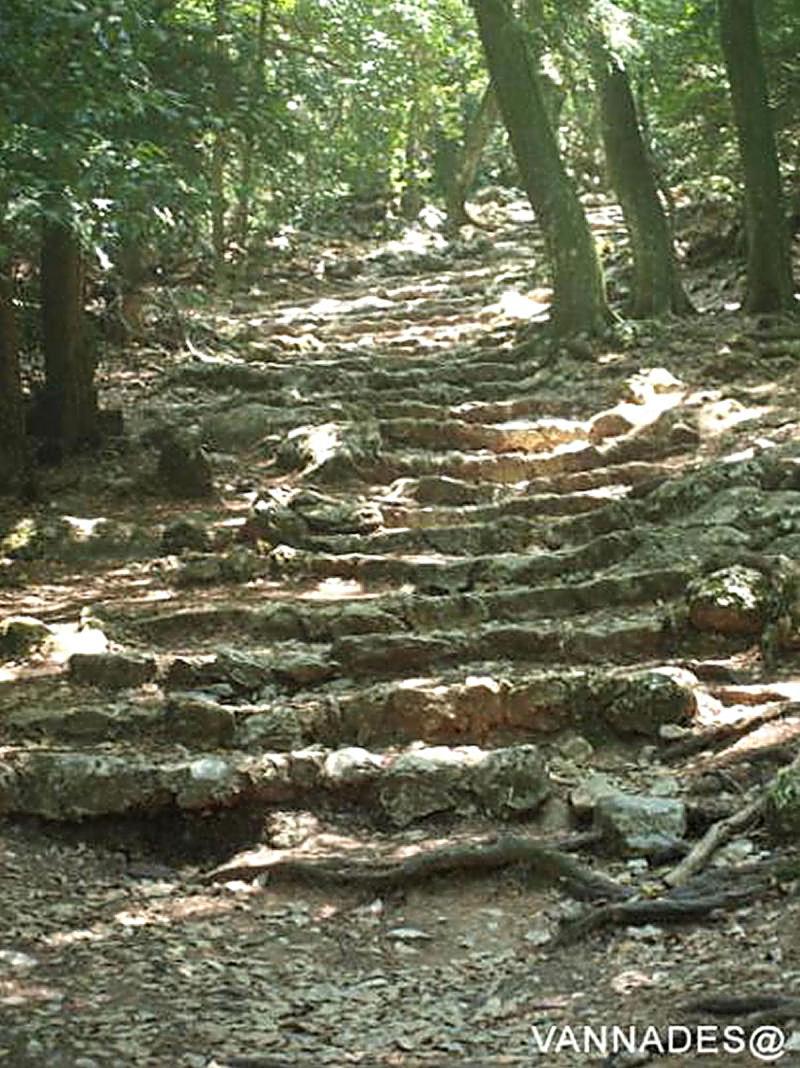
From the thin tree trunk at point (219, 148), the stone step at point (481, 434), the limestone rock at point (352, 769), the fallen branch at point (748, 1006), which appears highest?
the thin tree trunk at point (219, 148)

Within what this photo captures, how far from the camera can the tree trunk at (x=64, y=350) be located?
38.7ft

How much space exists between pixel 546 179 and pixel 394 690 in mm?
9822

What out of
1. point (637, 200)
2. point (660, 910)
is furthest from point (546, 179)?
point (660, 910)

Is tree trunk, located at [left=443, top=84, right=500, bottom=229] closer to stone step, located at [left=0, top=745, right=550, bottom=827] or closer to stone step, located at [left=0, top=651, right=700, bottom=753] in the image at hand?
stone step, located at [left=0, top=651, right=700, bottom=753]

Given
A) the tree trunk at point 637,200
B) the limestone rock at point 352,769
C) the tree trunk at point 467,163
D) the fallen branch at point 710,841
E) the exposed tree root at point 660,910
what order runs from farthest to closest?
1. the tree trunk at point 467,163
2. the tree trunk at point 637,200
3. the limestone rock at point 352,769
4. the fallen branch at point 710,841
5. the exposed tree root at point 660,910

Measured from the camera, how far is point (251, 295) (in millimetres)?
21938

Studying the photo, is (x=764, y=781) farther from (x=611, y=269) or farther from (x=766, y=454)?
(x=611, y=269)

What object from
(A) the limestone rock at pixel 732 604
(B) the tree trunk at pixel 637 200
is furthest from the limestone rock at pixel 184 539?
(B) the tree trunk at pixel 637 200

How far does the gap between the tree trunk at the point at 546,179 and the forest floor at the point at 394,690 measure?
70 cm

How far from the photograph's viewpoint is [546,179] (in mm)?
15227

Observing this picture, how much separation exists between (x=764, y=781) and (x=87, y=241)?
4.56 m

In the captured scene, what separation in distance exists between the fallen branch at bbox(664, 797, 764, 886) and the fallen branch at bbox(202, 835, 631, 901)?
287mm

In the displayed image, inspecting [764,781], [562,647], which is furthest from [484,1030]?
[562,647]

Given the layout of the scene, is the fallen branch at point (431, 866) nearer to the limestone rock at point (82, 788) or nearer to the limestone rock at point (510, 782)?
the limestone rock at point (510, 782)
